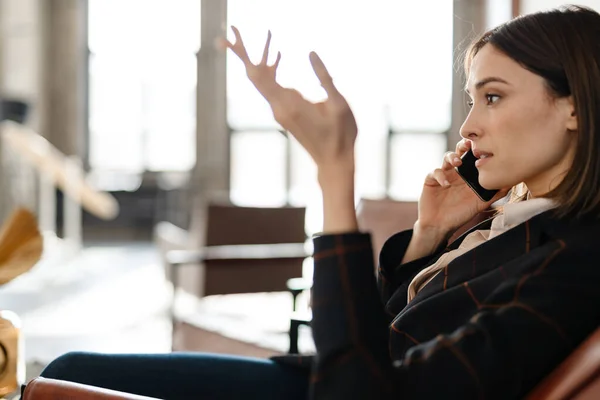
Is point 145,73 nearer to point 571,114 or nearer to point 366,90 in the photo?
point 366,90

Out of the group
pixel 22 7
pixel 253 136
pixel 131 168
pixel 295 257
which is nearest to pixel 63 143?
pixel 131 168

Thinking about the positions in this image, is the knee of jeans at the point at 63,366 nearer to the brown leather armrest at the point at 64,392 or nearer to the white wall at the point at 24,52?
the brown leather armrest at the point at 64,392

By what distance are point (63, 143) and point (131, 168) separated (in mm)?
1008

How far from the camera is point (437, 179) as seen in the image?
1508 mm

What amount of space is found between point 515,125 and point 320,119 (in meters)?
0.39

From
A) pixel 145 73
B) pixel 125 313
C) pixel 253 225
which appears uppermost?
pixel 145 73

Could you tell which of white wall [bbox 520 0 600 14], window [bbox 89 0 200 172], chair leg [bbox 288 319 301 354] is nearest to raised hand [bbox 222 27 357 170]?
chair leg [bbox 288 319 301 354]

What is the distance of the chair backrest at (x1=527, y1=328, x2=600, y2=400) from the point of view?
0.83m

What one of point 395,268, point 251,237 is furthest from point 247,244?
point 395,268

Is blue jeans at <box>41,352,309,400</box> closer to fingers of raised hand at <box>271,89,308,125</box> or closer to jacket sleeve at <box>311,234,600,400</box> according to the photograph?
jacket sleeve at <box>311,234,600,400</box>

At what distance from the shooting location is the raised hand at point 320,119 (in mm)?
879

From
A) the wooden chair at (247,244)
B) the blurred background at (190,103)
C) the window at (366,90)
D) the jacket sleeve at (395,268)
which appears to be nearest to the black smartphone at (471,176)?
the jacket sleeve at (395,268)

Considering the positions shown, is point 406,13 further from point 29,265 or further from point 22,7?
point 29,265

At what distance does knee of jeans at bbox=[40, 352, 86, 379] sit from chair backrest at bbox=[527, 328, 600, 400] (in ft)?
Result: 2.52
